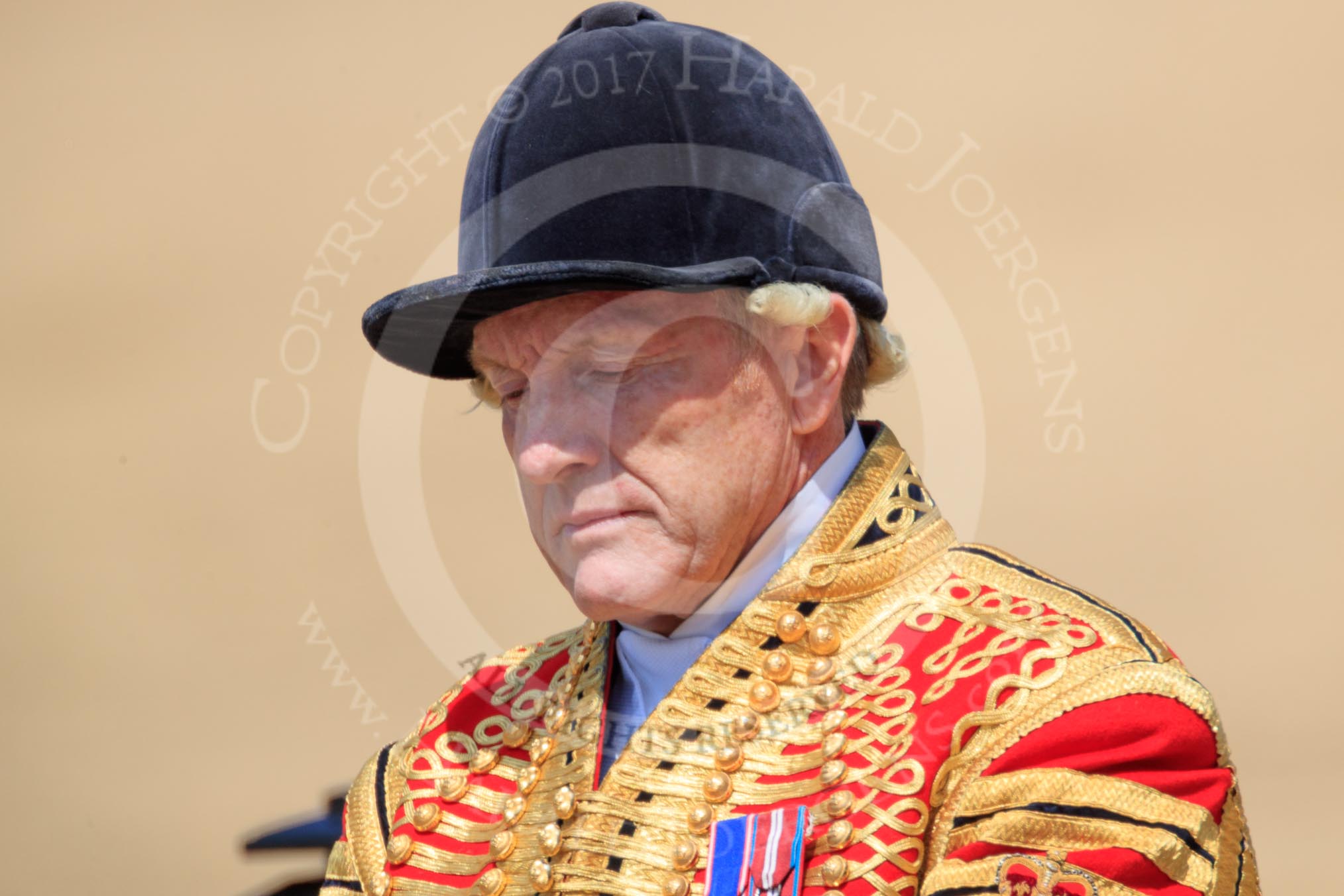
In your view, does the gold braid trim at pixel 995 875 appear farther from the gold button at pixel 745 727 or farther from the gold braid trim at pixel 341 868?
the gold braid trim at pixel 341 868

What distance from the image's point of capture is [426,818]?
2.42 m

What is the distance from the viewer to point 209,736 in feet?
23.6

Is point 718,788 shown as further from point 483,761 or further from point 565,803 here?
point 483,761

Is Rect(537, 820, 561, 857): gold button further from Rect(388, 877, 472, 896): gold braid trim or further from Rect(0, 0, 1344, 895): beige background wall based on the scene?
Rect(0, 0, 1344, 895): beige background wall

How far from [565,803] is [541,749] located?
20 centimetres

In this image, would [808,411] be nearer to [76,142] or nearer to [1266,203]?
[1266,203]

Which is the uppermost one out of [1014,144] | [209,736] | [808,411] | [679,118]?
[1014,144]

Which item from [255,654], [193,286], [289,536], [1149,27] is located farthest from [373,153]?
[1149,27]

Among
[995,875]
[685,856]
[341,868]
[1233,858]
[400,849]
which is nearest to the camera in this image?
[995,875]

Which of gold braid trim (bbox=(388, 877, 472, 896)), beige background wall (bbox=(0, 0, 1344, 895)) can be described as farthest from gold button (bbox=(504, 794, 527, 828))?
beige background wall (bbox=(0, 0, 1344, 895))

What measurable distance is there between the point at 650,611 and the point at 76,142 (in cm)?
751

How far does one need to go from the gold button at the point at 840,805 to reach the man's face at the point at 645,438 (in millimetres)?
393

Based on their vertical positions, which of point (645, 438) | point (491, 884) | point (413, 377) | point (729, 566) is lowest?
point (491, 884)

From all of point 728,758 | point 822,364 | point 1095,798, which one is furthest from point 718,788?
point 822,364
